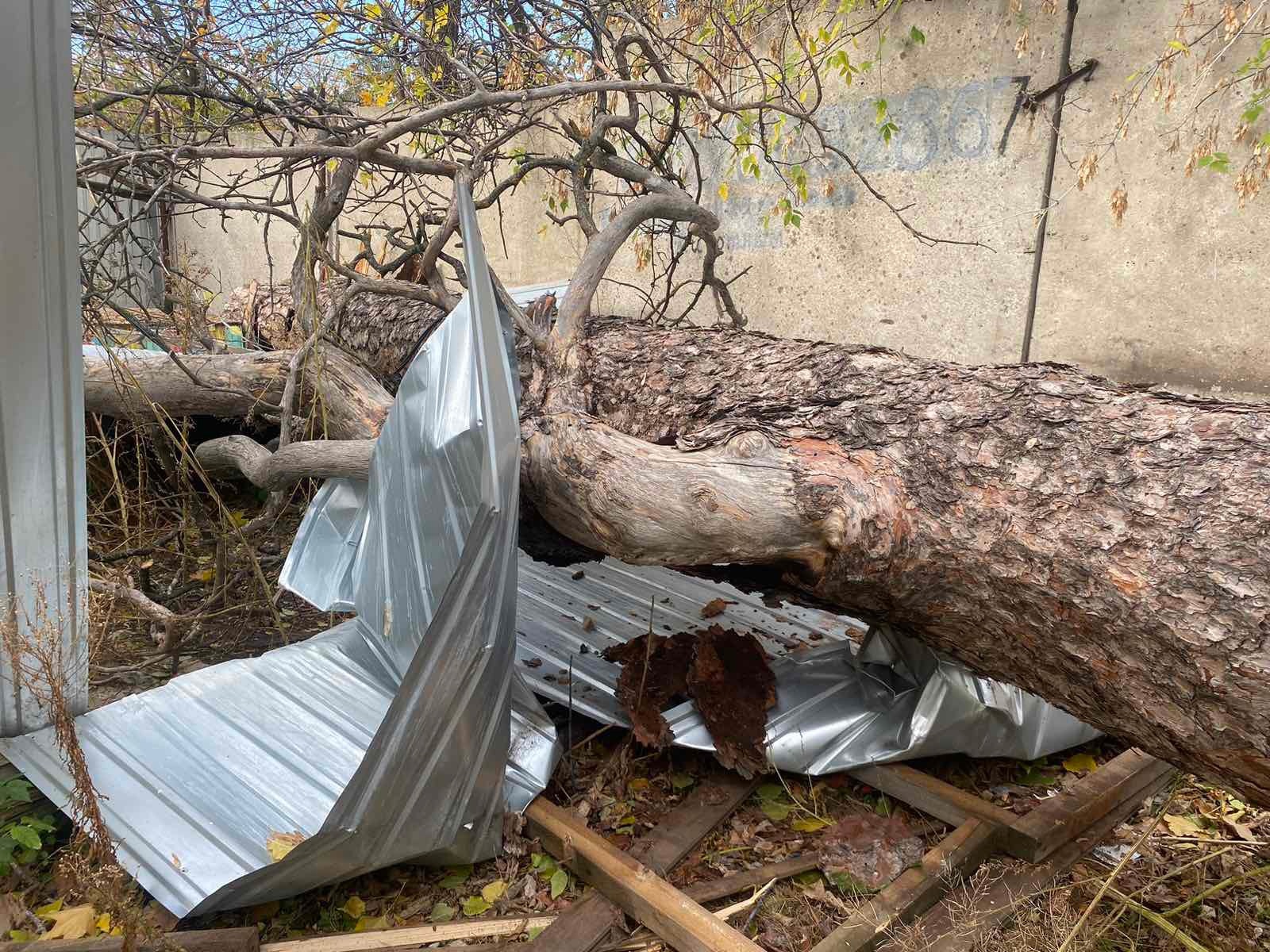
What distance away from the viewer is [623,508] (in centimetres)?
158

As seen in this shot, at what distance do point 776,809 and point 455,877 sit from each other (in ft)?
2.60

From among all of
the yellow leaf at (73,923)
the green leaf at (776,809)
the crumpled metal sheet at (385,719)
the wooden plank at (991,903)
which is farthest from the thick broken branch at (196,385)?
the wooden plank at (991,903)

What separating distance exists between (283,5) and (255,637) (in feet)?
7.41

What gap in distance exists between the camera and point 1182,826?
2.04 metres

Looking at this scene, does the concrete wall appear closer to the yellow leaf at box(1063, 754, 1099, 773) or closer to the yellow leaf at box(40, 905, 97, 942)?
the yellow leaf at box(1063, 754, 1099, 773)

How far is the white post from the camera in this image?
4.86ft

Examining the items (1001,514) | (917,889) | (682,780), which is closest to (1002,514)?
(1001,514)

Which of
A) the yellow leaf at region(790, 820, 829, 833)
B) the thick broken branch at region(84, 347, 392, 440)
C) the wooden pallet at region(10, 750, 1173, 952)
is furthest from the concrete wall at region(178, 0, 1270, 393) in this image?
the thick broken branch at region(84, 347, 392, 440)

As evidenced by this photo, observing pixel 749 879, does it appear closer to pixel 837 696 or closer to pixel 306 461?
pixel 837 696

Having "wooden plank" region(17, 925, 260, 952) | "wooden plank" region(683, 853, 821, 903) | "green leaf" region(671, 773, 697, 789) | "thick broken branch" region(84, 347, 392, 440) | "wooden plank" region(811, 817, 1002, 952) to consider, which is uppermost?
"thick broken branch" region(84, 347, 392, 440)

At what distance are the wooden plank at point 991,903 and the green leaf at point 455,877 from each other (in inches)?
34.5

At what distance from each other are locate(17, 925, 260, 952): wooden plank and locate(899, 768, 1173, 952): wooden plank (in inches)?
46.4

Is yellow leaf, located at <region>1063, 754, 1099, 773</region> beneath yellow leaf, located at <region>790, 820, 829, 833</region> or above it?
above

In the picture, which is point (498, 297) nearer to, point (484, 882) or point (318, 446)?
point (318, 446)
